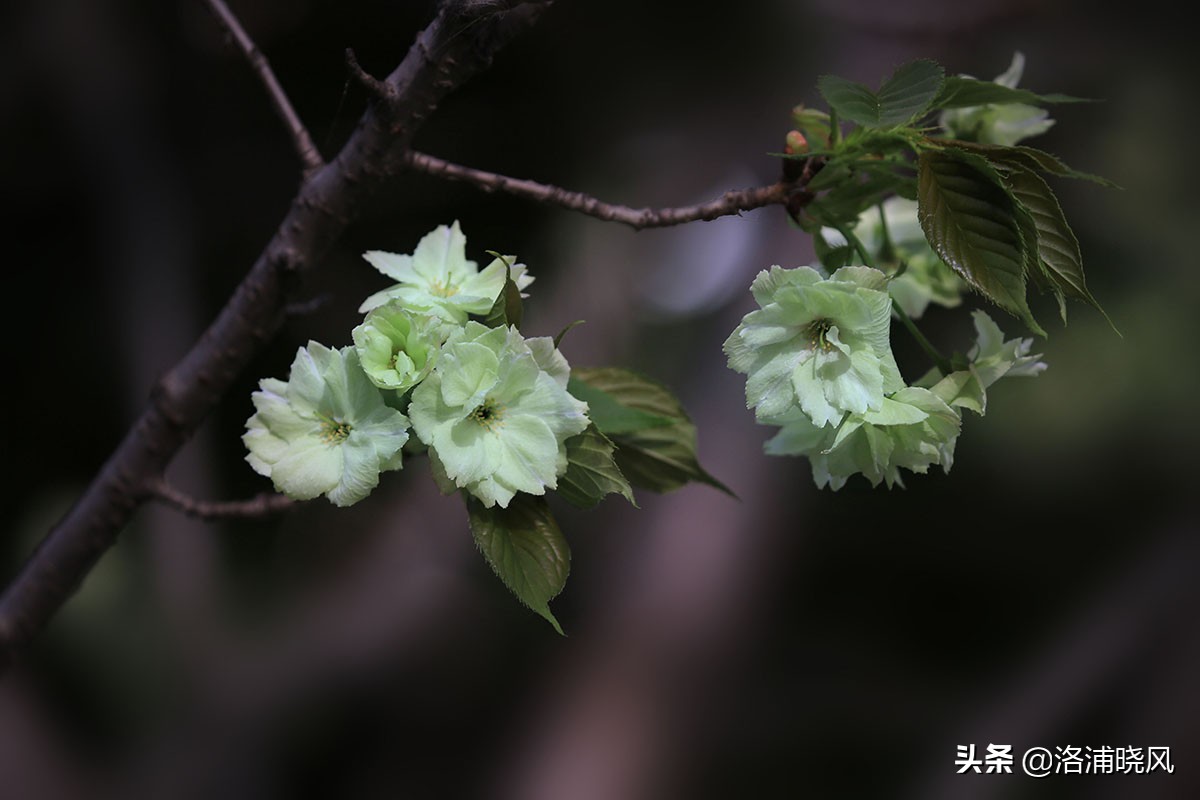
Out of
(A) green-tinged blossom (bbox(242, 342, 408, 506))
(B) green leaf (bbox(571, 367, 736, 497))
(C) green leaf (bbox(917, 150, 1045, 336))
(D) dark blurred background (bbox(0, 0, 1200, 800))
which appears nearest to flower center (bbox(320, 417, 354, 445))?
(A) green-tinged blossom (bbox(242, 342, 408, 506))

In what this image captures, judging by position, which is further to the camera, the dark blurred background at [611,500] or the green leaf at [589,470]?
the dark blurred background at [611,500]

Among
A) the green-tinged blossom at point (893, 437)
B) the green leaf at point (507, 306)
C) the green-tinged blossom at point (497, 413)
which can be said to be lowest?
the green-tinged blossom at point (893, 437)

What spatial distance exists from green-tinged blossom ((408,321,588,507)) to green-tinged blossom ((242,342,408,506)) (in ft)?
0.06

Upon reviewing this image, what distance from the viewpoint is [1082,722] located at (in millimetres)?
1269

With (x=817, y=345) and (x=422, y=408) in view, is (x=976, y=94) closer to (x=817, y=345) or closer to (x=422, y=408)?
(x=817, y=345)

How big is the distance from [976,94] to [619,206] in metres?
0.16

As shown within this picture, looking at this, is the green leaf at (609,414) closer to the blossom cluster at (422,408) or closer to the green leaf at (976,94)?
the blossom cluster at (422,408)

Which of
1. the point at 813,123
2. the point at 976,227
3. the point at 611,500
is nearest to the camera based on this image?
the point at 976,227

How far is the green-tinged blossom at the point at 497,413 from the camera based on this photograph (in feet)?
1.06

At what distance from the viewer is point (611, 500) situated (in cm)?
126

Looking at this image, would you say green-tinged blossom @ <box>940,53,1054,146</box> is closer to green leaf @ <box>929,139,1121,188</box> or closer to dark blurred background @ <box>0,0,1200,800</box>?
green leaf @ <box>929,139,1121,188</box>

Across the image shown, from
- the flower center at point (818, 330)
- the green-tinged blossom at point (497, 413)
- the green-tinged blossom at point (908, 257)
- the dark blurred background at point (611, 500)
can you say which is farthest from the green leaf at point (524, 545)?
the dark blurred background at point (611, 500)

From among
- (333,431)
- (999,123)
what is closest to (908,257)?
(999,123)

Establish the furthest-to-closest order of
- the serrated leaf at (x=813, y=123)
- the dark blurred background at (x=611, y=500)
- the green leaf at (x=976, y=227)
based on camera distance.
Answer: the dark blurred background at (x=611, y=500) < the serrated leaf at (x=813, y=123) < the green leaf at (x=976, y=227)
